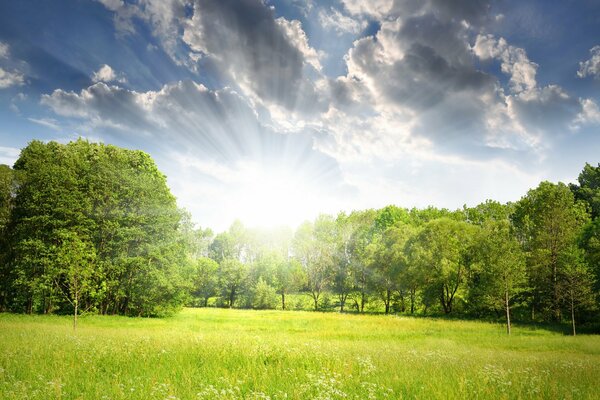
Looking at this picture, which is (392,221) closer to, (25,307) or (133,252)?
(133,252)

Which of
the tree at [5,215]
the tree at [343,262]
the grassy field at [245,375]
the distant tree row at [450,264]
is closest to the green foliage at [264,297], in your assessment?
the distant tree row at [450,264]

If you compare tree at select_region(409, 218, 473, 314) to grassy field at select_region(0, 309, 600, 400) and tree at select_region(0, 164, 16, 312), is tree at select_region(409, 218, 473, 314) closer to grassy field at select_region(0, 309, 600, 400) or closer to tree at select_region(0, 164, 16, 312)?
grassy field at select_region(0, 309, 600, 400)

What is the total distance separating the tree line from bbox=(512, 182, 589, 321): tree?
0.62 ft

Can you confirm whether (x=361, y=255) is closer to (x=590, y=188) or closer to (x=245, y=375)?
(x=590, y=188)

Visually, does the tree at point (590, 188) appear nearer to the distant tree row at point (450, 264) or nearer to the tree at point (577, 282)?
the distant tree row at point (450, 264)

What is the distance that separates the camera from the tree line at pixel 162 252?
3070 cm

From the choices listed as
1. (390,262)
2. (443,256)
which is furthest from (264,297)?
(443,256)

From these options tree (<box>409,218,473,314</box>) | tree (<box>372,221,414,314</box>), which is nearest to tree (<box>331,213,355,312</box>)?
tree (<box>372,221,414,314</box>)

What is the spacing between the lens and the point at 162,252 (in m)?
36.3

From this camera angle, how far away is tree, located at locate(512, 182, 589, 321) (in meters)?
38.2

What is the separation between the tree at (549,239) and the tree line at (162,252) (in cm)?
19

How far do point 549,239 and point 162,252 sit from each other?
49.2m

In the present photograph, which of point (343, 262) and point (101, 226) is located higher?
point (101, 226)

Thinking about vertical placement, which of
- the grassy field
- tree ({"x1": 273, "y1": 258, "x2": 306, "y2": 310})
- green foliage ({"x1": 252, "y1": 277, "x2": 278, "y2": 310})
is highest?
the grassy field
